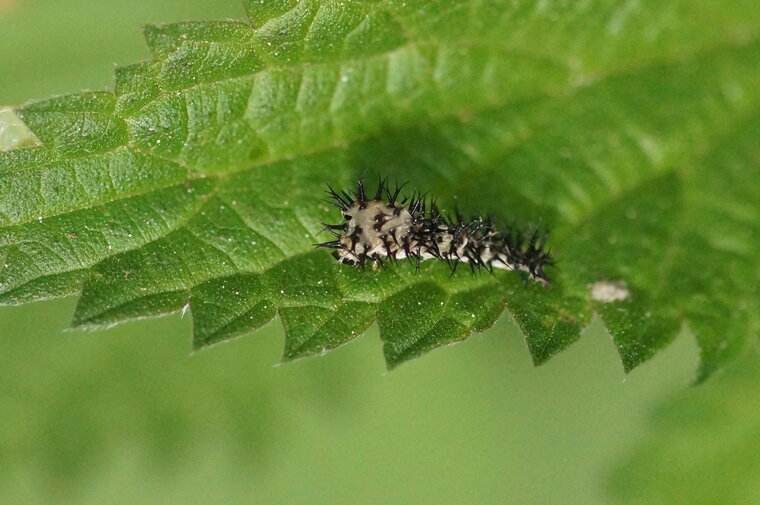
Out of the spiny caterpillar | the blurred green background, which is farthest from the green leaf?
the spiny caterpillar

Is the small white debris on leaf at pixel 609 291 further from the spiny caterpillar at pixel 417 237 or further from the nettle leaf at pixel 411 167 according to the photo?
the spiny caterpillar at pixel 417 237

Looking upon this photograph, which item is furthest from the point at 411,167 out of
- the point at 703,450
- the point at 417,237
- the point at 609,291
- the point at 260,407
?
the point at 703,450

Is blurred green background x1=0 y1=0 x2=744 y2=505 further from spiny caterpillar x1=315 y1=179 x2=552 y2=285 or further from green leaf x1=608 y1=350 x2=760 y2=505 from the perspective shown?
spiny caterpillar x1=315 y1=179 x2=552 y2=285

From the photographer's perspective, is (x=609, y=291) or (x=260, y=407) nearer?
(x=609, y=291)

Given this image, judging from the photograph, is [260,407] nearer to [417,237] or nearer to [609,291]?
[417,237]

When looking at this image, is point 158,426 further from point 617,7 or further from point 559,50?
point 617,7

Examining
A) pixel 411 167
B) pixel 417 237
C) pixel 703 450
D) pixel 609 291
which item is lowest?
pixel 703 450

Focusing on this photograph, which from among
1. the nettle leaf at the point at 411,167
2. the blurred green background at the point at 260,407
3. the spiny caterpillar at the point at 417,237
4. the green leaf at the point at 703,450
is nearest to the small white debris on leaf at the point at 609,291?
the nettle leaf at the point at 411,167
